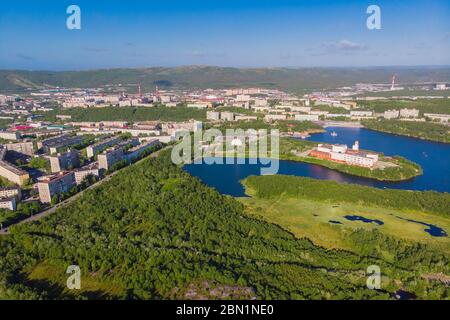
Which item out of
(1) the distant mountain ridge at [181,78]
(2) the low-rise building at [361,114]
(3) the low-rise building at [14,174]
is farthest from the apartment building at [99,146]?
(1) the distant mountain ridge at [181,78]

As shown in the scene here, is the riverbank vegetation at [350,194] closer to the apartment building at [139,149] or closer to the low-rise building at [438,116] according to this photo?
the apartment building at [139,149]

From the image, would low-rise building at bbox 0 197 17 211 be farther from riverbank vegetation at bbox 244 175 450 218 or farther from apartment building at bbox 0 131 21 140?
apartment building at bbox 0 131 21 140

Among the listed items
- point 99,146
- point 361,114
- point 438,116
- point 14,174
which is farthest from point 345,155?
point 438,116

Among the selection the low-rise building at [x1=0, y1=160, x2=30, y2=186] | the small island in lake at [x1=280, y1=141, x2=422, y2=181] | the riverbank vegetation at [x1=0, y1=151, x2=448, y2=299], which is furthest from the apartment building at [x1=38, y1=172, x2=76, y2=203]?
the small island in lake at [x1=280, y1=141, x2=422, y2=181]

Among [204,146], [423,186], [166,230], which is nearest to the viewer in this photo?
[166,230]
